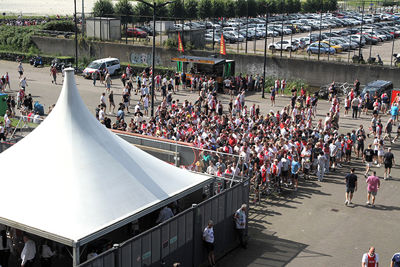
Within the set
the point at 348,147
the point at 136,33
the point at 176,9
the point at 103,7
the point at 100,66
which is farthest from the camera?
the point at 176,9

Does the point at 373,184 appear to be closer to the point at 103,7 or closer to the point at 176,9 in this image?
the point at 103,7

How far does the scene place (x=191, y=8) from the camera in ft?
231

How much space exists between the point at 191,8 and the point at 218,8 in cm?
376

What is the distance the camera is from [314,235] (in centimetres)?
1620

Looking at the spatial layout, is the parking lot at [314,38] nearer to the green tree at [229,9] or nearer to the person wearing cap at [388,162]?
the green tree at [229,9]

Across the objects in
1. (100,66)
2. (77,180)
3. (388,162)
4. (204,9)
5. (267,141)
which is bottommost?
(388,162)

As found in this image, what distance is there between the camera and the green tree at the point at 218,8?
7138 cm

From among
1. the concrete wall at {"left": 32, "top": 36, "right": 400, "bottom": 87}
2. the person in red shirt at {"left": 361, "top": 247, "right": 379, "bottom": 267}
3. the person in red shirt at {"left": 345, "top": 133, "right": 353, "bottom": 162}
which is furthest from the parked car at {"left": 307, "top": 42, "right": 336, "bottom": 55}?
the person in red shirt at {"left": 361, "top": 247, "right": 379, "bottom": 267}

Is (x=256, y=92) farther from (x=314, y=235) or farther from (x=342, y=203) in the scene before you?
(x=314, y=235)

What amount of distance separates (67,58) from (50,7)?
8061 cm

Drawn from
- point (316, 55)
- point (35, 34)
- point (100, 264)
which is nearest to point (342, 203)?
point (100, 264)

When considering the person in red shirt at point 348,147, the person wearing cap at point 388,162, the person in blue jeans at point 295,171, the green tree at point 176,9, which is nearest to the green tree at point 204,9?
the green tree at point 176,9

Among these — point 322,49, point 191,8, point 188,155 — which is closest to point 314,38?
point 322,49

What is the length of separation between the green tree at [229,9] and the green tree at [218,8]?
494 millimetres
